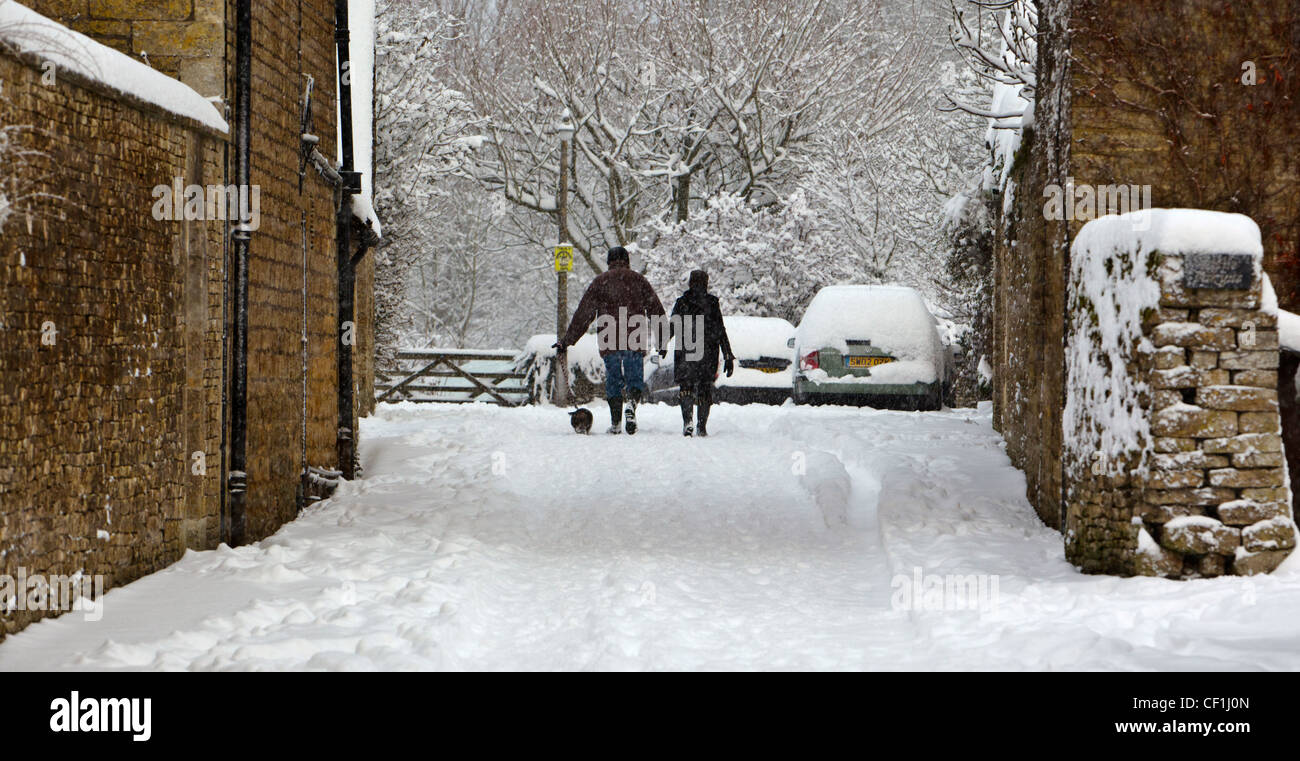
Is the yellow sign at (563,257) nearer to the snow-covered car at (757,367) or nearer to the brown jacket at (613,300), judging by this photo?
the snow-covered car at (757,367)

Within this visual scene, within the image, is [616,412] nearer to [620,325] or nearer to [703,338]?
[620,325]

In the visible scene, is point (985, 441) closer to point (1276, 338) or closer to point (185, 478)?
point (1276, 338)

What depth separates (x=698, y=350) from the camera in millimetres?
13180

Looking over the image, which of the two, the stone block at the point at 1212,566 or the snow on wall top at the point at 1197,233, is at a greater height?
the snow on wall top at the point at 1197,233

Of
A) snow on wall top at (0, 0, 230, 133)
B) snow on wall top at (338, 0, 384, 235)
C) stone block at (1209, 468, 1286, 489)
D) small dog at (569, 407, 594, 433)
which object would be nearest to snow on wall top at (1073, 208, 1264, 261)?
stone block at (1209, 468, 1286, 489)

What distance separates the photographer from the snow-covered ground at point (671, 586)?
190 inches

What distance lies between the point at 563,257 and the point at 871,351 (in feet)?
24.6

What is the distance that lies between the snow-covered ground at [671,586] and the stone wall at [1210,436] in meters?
0.20

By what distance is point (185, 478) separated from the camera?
665cm

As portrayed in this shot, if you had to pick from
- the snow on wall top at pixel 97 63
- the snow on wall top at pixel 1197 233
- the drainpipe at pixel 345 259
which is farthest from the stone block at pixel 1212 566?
the drainpipe at pixel 345 259

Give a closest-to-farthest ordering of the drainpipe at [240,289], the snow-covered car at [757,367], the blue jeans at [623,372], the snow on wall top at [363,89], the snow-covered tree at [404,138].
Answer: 1. the drainpipe at [240,289]
2. the snow on wall top at [363,89]
3. the blue jeans at [623,372]
4. the snow-covered car at [757,367]
5. the snow-covered tree at [404,138]
